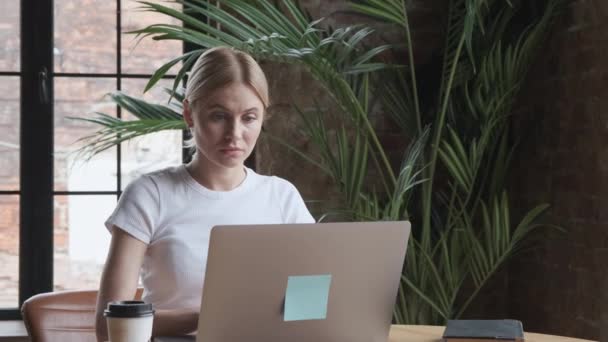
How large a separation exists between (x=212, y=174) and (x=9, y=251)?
7.25 feet

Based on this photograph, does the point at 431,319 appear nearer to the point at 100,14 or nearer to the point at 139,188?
the point at 139,188

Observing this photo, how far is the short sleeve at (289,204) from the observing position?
2479mm

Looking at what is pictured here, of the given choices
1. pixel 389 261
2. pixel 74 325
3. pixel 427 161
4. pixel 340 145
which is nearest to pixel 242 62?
pixel 389 261

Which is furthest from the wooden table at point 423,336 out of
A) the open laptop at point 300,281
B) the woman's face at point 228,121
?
the woman's face at point 228,121

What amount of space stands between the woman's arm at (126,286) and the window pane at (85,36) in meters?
2.22

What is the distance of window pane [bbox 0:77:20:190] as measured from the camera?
422 cm

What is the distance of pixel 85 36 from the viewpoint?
14.0 ft

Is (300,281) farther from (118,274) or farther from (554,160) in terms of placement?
(554,160)

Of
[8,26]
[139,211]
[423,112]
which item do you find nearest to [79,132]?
[8,26]

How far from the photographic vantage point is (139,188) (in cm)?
226

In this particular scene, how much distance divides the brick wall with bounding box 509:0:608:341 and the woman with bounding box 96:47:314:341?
1.53 meters

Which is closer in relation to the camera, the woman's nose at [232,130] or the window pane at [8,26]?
the woman's nose at [232,130]

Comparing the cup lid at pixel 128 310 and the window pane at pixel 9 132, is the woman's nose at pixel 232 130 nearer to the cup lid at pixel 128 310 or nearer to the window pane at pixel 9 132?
the cup lid at pixel 128 310

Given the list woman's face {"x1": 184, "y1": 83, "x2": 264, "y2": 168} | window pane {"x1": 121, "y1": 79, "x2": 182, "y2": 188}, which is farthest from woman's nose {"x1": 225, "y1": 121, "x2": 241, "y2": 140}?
window pane {"x1": 121, "y1": 79, "x2": 182, "y2": 188}
